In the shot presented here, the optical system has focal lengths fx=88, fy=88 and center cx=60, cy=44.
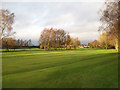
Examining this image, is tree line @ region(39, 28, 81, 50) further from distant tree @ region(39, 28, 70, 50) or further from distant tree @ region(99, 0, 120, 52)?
distant tree @ region(99, 0, 120, 52)

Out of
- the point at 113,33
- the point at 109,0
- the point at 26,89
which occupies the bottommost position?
the point at 26,89

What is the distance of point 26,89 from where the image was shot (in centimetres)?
374

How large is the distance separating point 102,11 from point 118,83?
12.1 m

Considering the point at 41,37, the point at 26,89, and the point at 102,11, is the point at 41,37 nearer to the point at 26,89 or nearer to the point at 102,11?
the point at 102,11

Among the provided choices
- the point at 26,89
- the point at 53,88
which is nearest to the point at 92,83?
the point at 53,88

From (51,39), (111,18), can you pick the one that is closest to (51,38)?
(51,39)

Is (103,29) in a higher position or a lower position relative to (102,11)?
lower

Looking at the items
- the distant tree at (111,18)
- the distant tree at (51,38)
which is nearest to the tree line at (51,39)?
the distant tree at (51,38)

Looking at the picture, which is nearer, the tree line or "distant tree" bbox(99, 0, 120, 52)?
"distant tree" bbox(99, 0, 120, 52)

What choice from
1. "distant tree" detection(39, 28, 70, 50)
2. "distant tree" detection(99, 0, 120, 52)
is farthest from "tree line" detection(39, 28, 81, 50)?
"distant tree" detection(99, 0, 120, 52)

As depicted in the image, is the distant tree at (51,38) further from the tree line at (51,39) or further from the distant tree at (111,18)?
the distant tree at (111,18)

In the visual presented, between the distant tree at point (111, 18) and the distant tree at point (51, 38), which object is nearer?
the distant tree at point (111, 18)

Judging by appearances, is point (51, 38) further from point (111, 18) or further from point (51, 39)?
point (111, 18)

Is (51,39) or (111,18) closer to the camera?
(111,18)
